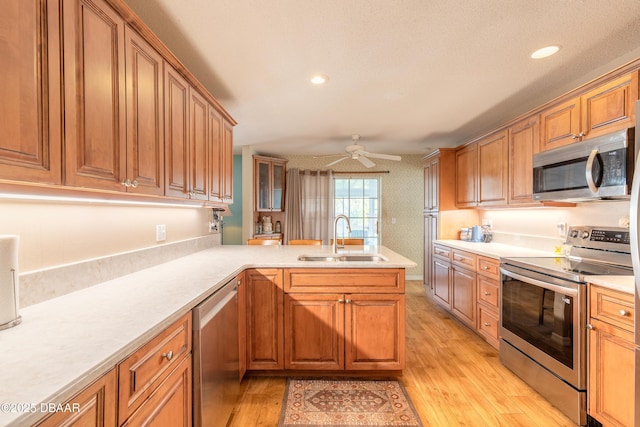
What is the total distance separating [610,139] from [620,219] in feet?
2.23

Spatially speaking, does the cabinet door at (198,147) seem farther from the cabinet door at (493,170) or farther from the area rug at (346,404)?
the cabinet door at (493,170)

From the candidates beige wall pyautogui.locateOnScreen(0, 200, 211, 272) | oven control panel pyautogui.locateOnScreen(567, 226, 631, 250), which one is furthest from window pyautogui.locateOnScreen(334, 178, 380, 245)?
beige wall pyautogui.locateOnScreen(0, 200, 211, 272)

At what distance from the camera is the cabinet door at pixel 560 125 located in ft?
7.14

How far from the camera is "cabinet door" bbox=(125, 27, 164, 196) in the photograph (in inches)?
54.9

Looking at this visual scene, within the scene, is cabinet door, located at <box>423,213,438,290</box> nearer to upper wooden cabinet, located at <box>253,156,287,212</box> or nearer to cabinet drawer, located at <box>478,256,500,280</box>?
cabinet drawer, located at <box>478,256,500,280</box>

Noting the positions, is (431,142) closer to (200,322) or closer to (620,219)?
(620,219)

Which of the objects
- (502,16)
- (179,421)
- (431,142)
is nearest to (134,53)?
(179,421)

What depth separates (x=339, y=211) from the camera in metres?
5.58

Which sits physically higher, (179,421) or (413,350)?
(179,421)

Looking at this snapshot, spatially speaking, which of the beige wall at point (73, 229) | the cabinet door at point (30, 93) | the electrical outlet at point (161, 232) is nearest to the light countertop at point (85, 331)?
the beige wall at point (73, 229)

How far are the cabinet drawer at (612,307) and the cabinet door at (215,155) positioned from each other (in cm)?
265

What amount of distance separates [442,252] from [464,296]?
730mm

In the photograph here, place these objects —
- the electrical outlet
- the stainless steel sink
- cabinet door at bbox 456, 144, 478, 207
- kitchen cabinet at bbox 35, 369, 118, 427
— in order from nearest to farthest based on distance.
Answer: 1. kitchen cabinet at bbox 35, 369, 118, 427
2. the electrical outlet
3. the stainless steel sink
4. cabinet door at bbox 456, 144, 478, 207

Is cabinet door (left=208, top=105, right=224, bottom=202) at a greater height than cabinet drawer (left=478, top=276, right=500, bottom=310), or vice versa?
cabinet door (left=208, top=105, right=224, bottom=202)
